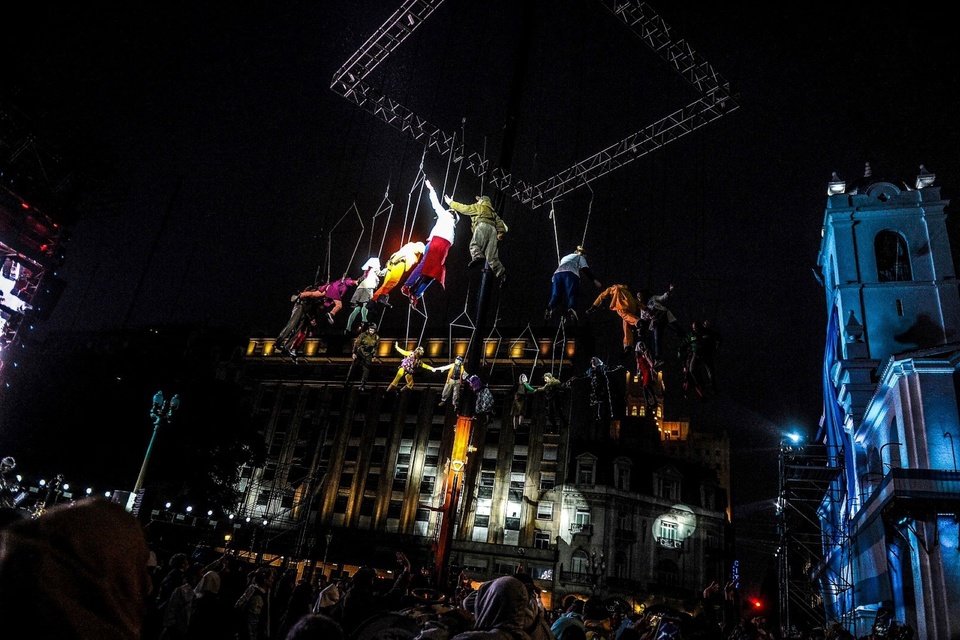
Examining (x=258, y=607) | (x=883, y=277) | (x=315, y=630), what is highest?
(x=883, y=277)

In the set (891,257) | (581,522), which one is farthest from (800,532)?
(581,522)

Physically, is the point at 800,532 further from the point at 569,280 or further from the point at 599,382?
the point at 569,280

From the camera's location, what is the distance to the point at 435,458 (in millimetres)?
52250

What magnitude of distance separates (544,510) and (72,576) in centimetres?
4897

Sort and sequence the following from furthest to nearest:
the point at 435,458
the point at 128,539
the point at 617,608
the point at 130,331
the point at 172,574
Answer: the point at 130,331 < the point at 435,458 < the point at 617,608 < the point at 172,574 < the point at 128,539

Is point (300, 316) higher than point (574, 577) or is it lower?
higher

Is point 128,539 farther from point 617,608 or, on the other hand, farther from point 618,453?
point 618,453

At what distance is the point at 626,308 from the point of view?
45.6ft

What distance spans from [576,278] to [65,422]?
27.8 m

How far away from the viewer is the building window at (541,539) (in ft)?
152

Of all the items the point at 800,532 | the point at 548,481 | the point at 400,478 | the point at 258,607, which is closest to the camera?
the point at 258,607

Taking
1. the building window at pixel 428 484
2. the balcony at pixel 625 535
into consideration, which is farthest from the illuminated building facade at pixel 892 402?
the building window at pixel 428 484

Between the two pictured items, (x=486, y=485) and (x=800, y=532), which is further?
(x=486, y=485)

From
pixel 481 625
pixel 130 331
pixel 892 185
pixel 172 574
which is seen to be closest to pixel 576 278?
pixel 172 574
